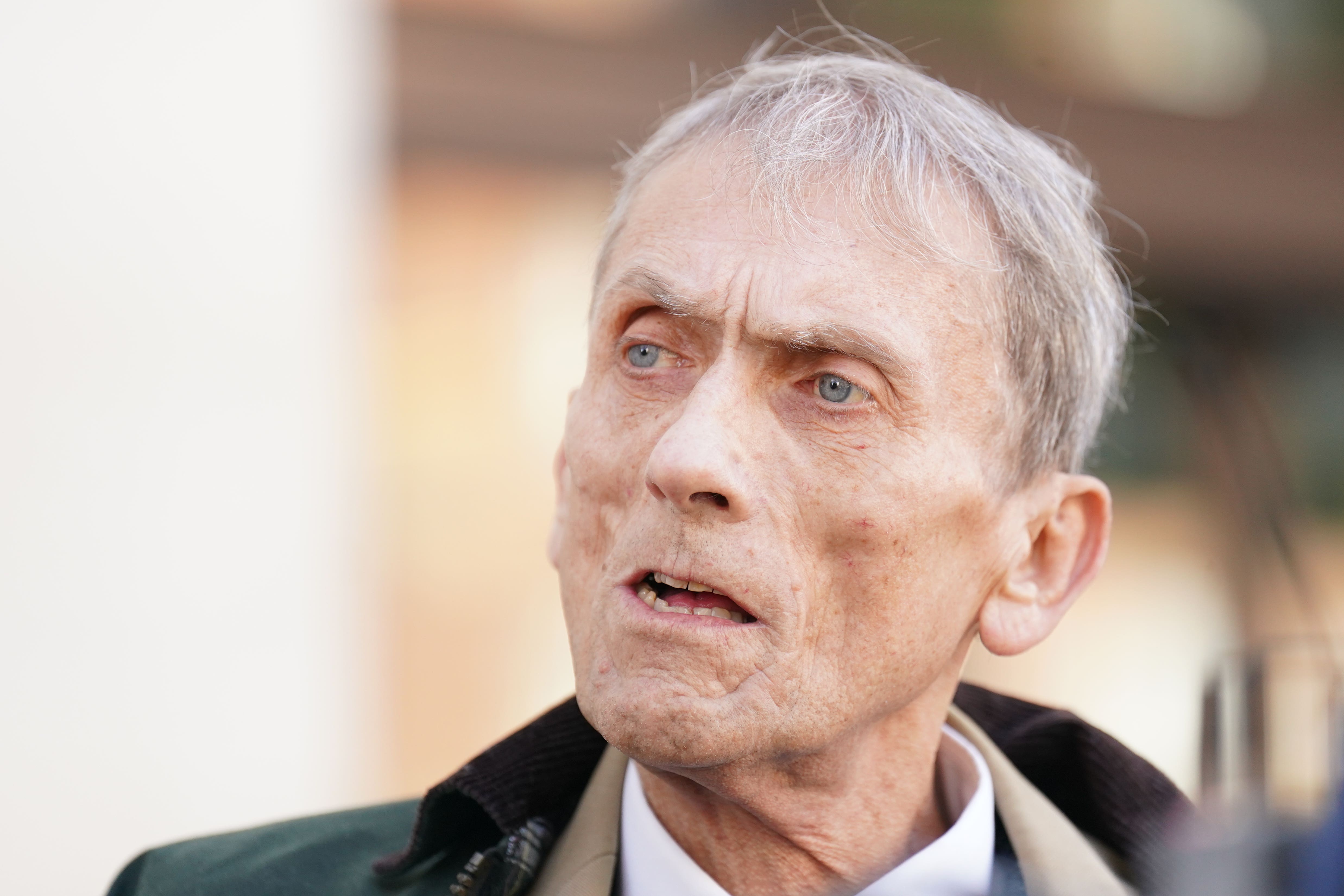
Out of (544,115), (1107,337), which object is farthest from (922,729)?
(544,115)

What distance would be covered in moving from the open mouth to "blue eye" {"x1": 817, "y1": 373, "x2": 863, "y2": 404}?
13.3 inches

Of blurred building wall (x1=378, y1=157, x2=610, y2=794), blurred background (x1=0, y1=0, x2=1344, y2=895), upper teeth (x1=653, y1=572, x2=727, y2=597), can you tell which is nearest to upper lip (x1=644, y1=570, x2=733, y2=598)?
upper teeth (x1=653, y1=572, x2=727, y2=597)

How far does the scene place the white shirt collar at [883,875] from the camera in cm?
191

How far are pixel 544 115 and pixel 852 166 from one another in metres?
4.04

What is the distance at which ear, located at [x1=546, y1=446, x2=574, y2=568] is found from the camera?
2027 mm

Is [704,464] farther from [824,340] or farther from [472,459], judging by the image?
[472,459]

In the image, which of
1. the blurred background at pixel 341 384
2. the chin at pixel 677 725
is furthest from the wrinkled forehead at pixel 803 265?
the blurred background at pixel 341 384

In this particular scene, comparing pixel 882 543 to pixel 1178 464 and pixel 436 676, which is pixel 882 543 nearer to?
pixel 436 676

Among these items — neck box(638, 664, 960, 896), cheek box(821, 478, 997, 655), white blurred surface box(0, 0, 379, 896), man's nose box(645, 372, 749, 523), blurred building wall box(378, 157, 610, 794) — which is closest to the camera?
man's nose box(645, 372, 749, 523)

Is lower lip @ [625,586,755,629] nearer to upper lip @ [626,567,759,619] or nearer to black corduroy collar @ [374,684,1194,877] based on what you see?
upper lip @ [626,567,759,619]

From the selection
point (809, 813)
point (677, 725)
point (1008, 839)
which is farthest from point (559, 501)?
point (1008, 839)

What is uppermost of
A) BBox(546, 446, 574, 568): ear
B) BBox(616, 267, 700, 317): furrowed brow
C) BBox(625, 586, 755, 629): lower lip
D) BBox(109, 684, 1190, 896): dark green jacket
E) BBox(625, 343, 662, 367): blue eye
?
BBox(616, 267, 700, 317): furrowed brow

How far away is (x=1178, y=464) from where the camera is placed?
21.6ft

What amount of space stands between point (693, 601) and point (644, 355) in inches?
16.5
